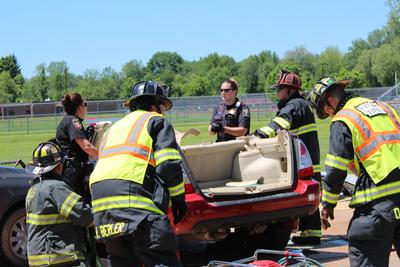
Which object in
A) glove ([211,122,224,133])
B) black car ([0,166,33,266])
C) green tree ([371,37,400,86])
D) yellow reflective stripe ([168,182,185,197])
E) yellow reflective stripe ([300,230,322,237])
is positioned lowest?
yellow reflective stripe ([300,230,322,237])

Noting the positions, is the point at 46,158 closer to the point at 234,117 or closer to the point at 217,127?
the point at 217,127

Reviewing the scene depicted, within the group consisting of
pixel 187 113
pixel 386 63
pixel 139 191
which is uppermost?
pixel 386 63

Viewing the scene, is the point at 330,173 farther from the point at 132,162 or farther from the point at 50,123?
the point at 50,123

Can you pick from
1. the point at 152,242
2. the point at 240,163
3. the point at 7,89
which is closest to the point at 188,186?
the point at 240,163

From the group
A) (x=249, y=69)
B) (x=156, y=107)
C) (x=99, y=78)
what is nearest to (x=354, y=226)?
(x=156, y=107)

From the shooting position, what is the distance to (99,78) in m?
134

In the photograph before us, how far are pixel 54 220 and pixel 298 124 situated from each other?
3.49m

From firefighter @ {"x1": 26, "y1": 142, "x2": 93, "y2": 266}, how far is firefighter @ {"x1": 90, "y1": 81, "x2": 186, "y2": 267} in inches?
31.8

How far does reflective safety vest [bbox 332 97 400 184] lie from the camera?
14.7 feet

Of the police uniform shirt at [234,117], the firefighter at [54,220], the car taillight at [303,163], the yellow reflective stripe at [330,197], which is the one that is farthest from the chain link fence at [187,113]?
the yellow reflective stripe at [330,197]

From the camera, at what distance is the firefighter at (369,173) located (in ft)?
14.6

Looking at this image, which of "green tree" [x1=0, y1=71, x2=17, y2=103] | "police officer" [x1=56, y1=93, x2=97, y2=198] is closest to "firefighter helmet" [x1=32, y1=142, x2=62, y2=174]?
"police officer" [x1=56, y1=93, x2=97, y2=198]

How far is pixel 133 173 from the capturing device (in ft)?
13.3

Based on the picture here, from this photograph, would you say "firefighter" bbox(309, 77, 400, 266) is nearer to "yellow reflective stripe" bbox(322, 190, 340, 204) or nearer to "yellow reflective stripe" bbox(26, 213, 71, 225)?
"yellow reflective stripe" bbox(322, 190, 340, 204)
